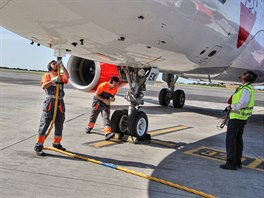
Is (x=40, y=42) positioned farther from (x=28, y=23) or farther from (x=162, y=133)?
(x=162, y=133)

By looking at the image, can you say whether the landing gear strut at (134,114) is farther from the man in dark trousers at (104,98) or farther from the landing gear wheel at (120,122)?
the man in dark trousers at (104,98)

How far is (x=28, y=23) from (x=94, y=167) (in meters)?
2.03

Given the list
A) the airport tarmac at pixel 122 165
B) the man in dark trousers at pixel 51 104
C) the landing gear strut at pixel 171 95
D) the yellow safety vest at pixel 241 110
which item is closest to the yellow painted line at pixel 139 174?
the airport tarmac at pixel 122 165

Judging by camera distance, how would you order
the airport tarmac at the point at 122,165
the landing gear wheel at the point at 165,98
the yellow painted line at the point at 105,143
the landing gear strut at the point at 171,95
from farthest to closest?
the landing gear wheel at the point at 165,98
the landing gear strut at the point at 171,95
the yellow painted line at the point at 105,143
the airport tarmac at the point at 122,165

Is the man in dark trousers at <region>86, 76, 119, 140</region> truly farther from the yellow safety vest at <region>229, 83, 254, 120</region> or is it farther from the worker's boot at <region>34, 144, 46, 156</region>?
the yellow safety vest at <region>229, 83, 254, 120</region>

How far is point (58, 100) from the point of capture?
5.49 meters

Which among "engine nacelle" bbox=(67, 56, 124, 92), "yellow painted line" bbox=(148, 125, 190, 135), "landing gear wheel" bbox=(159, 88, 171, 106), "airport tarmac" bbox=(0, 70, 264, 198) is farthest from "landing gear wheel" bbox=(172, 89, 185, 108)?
"airport tarmac" bbox=(0, 70, 264, 198)

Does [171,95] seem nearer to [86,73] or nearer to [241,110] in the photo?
[86,73]

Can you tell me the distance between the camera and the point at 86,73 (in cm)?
1014

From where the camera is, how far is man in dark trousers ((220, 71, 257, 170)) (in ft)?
17.2

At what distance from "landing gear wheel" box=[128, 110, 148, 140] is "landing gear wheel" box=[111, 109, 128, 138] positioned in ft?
1.09

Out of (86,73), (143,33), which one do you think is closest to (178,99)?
(86,73)

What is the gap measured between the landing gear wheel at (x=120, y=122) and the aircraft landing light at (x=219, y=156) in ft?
4.72

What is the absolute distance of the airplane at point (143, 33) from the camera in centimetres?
399
